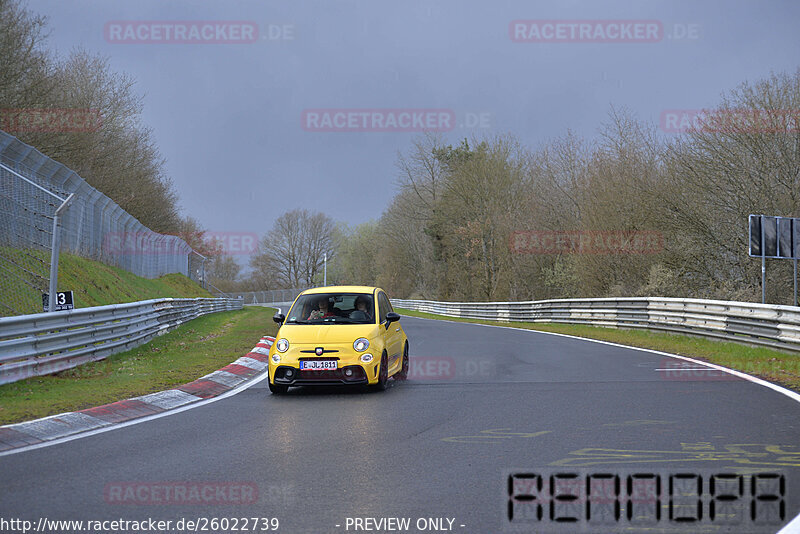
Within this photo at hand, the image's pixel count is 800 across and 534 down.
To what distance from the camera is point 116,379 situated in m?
11.5

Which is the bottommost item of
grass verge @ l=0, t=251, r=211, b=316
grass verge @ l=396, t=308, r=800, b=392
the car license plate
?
grass verge @ l=396, t=308, r=800, b=392

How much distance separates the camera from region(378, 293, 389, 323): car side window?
12.0 m

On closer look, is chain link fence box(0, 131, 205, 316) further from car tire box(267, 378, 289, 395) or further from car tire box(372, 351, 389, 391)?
car tire box(372, 351, 389, 391)

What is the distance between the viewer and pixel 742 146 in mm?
24500

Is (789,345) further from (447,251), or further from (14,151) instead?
(447,251)

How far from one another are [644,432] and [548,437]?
961 mm

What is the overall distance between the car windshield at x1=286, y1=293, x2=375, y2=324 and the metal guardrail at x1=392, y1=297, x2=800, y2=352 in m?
7.75

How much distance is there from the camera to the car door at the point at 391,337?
37.8 feet

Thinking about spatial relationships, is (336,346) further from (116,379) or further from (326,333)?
(116,379)

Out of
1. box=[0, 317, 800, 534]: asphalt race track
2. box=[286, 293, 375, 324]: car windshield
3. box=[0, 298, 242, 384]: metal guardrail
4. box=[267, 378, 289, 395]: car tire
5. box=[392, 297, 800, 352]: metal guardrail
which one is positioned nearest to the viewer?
box=[0, 317, 800, 534]: asphalt race track

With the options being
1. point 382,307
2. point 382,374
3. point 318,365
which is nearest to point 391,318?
point 382,307

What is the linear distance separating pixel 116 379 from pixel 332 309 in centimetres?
344

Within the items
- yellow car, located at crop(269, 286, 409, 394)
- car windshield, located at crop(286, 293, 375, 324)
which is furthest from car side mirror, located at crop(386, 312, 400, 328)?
car windshield, located at crop(286, 293, 375, 324)

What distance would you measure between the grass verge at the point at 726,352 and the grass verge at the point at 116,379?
350 inches
